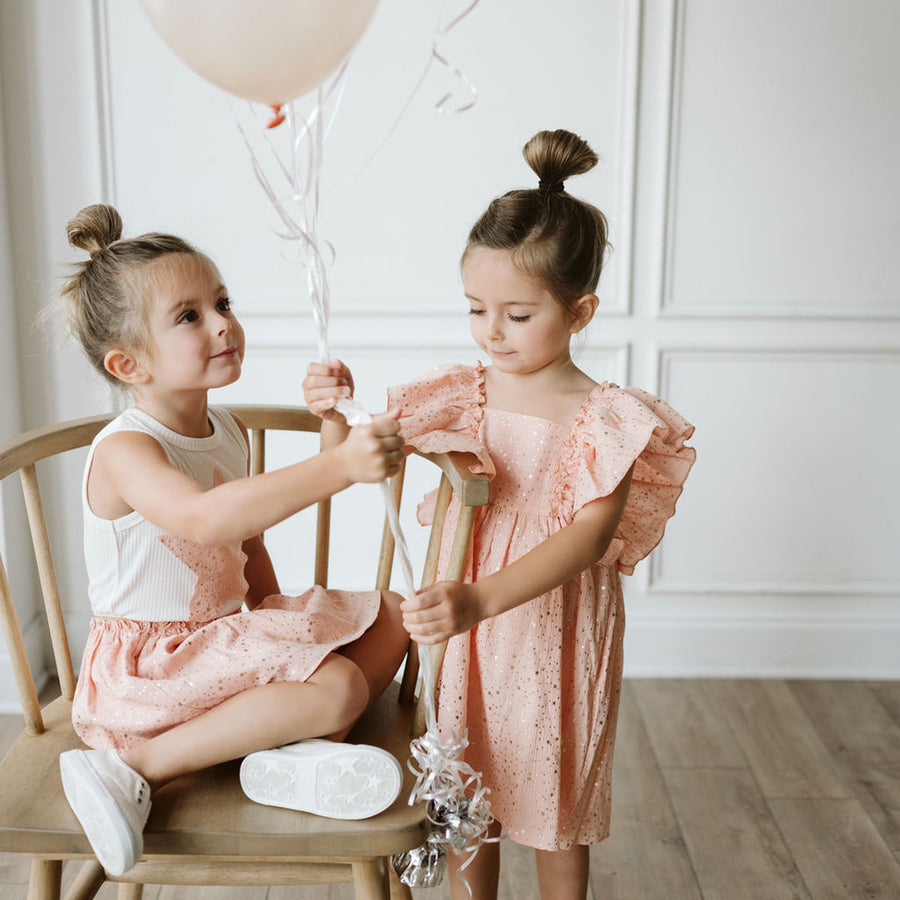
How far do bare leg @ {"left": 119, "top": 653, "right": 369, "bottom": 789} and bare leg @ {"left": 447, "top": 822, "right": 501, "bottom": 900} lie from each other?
1.42 feet

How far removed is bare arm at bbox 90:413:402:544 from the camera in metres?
1.01

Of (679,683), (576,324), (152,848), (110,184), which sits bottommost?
(679,683)

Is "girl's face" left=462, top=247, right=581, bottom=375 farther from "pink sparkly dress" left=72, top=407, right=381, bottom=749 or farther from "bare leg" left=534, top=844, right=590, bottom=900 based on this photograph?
"bare leg" left=534, top=844, right=590, bottom=900

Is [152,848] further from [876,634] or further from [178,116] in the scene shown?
[876,634]

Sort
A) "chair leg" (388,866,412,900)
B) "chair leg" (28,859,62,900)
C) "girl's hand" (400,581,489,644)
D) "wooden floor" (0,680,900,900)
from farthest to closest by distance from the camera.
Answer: "wooden floor" (0,680,900,900) < "chair leg" (388,866,412,900) < "chair leg" (28,859,62,900) < "girl's hand" (400,581,489,644)

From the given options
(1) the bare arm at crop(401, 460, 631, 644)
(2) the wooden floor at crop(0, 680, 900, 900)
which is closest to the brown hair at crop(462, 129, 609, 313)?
(1) the bare arm at crop(401, 460, 631, 644)

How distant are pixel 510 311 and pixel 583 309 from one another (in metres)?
0.09

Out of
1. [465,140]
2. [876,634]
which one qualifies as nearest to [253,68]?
[465,140]

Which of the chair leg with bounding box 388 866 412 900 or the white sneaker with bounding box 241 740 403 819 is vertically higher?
the white sneaker with bounding box 241 740 403 819

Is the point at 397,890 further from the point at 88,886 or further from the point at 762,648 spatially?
the point at 762,648

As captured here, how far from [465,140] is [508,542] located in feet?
3.74

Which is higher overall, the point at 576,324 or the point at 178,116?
the point at 178,116

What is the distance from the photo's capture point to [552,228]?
1.23m

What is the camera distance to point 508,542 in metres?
1.29
